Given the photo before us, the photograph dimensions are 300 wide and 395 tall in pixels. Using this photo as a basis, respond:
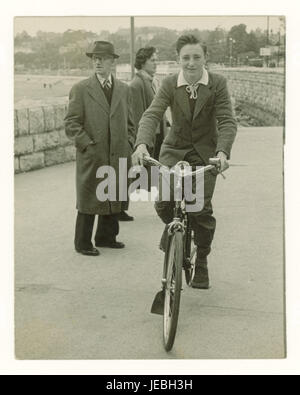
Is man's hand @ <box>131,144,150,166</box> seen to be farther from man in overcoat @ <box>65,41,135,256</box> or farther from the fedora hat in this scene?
man in overcoat @ <box>65,41,135,256</box>

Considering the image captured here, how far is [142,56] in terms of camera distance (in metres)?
8.22

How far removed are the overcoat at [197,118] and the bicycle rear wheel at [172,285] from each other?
76 cm

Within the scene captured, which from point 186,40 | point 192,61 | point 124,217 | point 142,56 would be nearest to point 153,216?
point 124,217

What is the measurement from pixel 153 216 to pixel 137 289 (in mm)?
2137

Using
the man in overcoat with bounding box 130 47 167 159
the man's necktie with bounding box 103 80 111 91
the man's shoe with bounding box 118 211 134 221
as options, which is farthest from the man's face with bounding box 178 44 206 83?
the man's shoe with bounding box 118 211 134 221

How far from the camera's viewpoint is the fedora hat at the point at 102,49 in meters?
6.70

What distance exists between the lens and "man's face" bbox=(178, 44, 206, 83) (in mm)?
5879

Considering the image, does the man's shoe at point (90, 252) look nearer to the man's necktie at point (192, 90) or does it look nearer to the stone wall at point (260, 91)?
the stone wall at point (260, 91)

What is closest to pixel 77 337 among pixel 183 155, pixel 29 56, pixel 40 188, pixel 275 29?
pixel 183 155

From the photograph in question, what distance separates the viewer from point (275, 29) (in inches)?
226

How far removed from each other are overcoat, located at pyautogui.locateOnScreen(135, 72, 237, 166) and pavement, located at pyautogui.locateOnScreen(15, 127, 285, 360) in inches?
37.9

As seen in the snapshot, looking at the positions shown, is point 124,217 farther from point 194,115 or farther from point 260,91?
point 194,115

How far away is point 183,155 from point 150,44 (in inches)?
41.0
